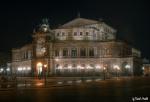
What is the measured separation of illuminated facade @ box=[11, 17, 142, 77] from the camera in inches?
4439

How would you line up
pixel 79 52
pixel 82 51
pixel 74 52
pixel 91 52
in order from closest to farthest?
1. pixel 91 52
2. pixel 79 52
3. pixel 82 51
4. pixel 74 52

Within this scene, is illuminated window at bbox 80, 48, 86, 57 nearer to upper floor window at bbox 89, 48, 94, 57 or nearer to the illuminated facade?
the illuminated facade

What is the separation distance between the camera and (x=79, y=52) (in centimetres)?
11600

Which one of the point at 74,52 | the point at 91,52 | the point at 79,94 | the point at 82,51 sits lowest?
the point at 79,94

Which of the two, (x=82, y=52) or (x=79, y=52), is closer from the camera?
(x=79, y=52)

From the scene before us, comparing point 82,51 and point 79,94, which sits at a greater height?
point 82,51

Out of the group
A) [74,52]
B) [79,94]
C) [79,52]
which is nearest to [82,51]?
[79,52]

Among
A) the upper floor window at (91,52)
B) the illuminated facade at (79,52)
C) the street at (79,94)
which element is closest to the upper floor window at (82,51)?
the illuminated facade at (79,52)

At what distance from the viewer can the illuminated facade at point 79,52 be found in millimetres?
112750

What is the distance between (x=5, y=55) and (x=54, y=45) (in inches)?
2633

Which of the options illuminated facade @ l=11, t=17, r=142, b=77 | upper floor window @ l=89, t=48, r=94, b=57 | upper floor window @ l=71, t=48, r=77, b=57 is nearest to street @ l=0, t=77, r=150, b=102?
illuminated facade @ l=11, t=17, r=142, b=77

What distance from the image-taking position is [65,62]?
11600 cm

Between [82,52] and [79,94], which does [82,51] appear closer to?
[82,52]

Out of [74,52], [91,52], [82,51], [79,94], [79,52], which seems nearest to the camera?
[79,94]
